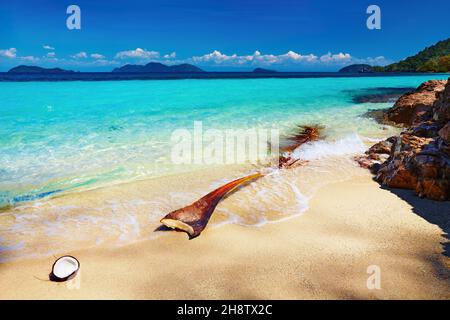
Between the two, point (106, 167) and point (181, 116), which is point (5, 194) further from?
point (181, 116)

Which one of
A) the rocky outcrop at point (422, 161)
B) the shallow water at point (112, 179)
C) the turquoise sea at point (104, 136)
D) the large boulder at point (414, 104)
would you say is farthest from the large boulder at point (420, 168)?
the large boulder at point (414, 104)

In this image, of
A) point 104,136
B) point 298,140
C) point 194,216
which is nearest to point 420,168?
point 194,216

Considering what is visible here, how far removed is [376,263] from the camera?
139 inches

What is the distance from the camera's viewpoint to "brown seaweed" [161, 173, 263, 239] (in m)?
4.39

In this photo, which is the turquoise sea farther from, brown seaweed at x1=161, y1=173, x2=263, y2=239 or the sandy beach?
the sandy beach

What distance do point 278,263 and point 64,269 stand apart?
247 centimetres

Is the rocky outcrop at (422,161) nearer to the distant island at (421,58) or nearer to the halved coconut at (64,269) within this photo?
the halved coconut at (64,269)

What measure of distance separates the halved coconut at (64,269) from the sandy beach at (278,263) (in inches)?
2.9

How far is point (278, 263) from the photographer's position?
3605 millimetres

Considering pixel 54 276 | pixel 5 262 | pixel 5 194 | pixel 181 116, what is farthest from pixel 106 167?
pixel 181 116

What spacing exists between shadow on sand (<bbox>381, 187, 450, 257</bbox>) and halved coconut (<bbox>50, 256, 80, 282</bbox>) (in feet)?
14.8

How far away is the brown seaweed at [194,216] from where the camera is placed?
439 centimetres

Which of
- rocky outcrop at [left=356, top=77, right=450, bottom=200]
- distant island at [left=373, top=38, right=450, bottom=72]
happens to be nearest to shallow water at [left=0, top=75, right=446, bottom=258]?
rocky outcrop at [left=356, top=77, right=450, bottom=200]

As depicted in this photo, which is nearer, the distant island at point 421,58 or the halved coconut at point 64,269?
the halved coconut at point 64,269
